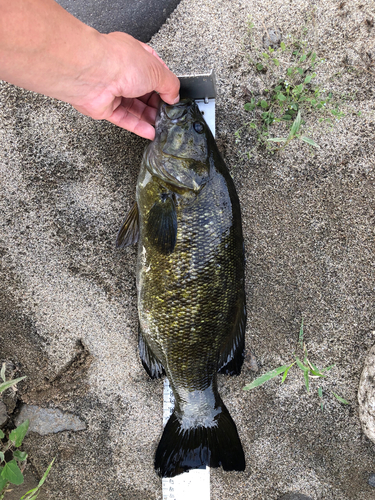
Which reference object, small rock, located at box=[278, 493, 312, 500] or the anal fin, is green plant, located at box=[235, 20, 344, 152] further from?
small rock, located at box=[278, 493, 312, 500]

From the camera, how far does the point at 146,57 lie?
5.32 feet

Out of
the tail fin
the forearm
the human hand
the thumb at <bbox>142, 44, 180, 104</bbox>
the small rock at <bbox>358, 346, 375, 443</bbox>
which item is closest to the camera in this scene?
the forearm

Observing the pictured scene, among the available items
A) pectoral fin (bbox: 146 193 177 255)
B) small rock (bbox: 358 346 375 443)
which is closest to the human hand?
pectoral fin (bbox: 146 193 177 255)

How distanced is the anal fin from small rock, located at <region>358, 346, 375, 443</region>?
4.35ft

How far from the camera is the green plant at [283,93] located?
2.12 m

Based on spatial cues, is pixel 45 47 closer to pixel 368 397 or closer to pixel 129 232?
pixel 129 232

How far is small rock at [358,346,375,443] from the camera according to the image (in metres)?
2.04

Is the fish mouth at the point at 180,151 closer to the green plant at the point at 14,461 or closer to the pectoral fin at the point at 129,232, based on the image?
the pectoral fin at the point at 129,232

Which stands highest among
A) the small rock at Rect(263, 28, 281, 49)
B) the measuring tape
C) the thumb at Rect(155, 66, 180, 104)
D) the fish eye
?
the small rock at Rect(263, 28, 281, 49)

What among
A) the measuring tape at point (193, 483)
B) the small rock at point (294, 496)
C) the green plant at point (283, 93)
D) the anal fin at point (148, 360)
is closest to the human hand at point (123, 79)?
the measuring tape at point (193, 483)

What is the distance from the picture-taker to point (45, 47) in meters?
1.38

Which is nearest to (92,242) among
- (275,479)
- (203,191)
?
(203,191)

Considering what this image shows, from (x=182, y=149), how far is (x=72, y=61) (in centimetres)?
65

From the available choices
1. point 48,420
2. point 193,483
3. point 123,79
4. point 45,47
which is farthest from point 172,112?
point 193,483
